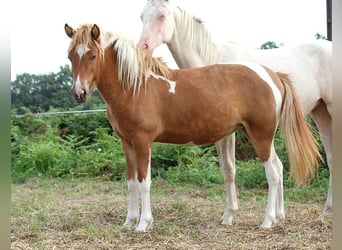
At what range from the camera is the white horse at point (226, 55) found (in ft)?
11.4

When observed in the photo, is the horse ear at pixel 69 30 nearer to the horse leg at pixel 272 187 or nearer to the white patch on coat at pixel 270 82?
the white patch on coat at pixel 270 82

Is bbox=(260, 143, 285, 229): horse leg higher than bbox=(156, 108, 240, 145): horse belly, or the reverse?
bbox=(156, 108, 240, 145): horse belly

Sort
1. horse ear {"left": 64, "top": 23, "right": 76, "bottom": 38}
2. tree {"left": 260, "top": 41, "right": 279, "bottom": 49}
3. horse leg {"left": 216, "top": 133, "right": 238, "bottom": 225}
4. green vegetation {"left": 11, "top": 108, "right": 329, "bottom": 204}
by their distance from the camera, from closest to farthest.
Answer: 1. horse ear {"left": 64, "top": 23, "right": 76, "bottom": 38}
2. horse leg {"left": 216, "top": 133, "right": 238, "bottom": 225}
3. green vegetation {"left": 11, "top": 108, "right": 329, "bottom": 204}
4. tree {"left": 260, "top": 41, "right": 279, "bottom": 49}

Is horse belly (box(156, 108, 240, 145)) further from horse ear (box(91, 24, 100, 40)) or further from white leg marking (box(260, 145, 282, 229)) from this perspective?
horse ear (box(91, 24, 100, 40))

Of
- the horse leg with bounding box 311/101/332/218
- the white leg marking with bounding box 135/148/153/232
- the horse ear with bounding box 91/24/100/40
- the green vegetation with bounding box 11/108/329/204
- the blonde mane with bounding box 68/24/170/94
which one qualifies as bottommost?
the green vegetation with bounding box 11/108/329/204

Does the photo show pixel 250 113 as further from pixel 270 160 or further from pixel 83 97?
pixel 83 97

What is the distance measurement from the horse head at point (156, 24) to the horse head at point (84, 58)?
0.67 meters

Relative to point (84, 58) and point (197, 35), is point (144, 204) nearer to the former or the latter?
point (84, 58)

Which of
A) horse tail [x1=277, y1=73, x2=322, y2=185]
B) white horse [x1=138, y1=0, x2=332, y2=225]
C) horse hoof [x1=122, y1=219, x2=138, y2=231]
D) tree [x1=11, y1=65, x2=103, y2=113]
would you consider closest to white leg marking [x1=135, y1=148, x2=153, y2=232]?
horse hoof [x1=122, y1=219, x2=138, y2=231]

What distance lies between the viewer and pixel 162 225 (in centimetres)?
311

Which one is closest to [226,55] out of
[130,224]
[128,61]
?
[128,61]

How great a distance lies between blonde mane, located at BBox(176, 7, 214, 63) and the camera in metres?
3.55

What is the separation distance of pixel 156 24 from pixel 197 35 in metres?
0.35

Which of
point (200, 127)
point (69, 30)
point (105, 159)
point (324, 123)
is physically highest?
point (69, 30)
